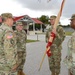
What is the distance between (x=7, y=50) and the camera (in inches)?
213

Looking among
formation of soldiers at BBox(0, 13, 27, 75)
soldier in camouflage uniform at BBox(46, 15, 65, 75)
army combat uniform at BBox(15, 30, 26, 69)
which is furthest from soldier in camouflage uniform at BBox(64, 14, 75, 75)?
army combat uniform at BBox(15, 30, 26, 69)

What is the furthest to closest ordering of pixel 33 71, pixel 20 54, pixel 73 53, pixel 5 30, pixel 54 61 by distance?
1. pixel 33 71
2. pixel 20 54
3. pixel 54 61
4. pixel 5 30
5. pixel 73 53

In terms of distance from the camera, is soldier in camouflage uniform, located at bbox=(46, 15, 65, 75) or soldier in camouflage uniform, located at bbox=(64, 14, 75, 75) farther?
soldier in camouflage uniform, located at bbox=(46, 15, 65, 75)

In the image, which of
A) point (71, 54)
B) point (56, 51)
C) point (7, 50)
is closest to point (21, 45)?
point (56, 51)

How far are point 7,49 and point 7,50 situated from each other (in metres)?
0.02

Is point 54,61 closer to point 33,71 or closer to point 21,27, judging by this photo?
point 21,27

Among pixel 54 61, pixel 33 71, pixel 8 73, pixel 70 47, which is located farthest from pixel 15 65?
pixel 33 71

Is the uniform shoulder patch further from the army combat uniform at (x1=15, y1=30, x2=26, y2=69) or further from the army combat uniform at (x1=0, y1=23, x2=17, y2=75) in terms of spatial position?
the army combat uniform at (x1=15, y1=30, x2=26, y2=69)

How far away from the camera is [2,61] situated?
18.2 feet

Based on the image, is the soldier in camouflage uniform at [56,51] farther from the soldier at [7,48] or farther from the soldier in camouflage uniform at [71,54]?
the soldier in camouflage uniform at [71,54]

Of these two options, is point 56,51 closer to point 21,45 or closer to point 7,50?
point 21,45

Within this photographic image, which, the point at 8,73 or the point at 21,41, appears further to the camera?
the point at 21,41

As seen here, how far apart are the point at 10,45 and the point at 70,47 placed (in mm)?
1061

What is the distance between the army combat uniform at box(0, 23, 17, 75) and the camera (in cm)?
541
